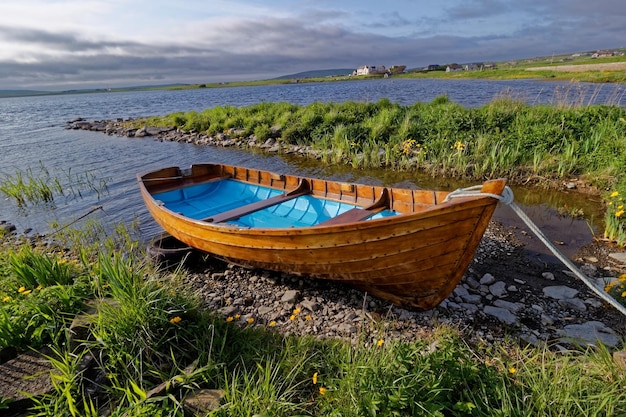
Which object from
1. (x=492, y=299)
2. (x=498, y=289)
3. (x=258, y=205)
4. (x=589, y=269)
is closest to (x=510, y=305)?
(x=492, y=299)

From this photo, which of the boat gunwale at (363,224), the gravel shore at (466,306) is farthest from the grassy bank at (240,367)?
the boat gunwale at (363,224)

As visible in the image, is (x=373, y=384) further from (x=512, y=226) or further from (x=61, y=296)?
(x=512, y=226)

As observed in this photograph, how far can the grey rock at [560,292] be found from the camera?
519cm

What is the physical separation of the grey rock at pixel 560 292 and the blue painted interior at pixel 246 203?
2.60m

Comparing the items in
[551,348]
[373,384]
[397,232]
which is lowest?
[551,348]

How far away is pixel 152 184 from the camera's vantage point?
8555 millimetres

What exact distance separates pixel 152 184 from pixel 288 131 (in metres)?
10.1

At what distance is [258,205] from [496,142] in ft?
28.1

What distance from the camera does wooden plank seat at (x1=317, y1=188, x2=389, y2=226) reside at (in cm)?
528

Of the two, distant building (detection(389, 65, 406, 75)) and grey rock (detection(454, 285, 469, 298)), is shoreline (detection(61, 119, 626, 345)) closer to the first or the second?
grey rock (detection(454, 285, 469, 298))

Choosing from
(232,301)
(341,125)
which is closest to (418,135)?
(341,125)

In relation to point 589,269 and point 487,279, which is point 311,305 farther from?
point 589,269

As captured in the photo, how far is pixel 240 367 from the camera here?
→ 355 cm

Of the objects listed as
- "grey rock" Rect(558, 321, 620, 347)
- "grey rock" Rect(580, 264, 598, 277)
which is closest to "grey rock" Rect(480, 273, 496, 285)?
"grey rock" Rect(558, 321, 620, 347)
